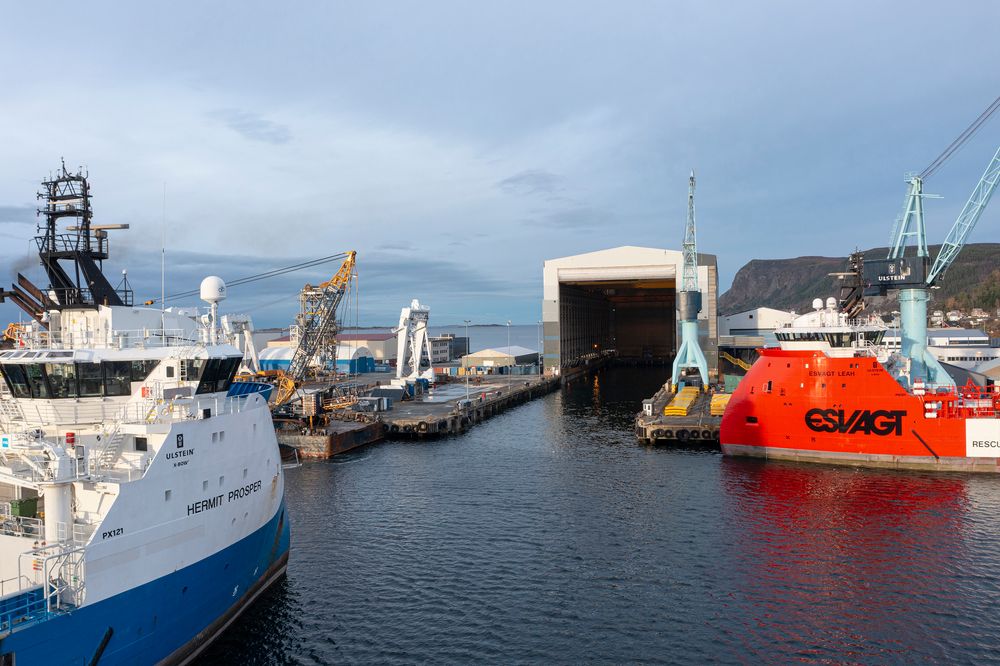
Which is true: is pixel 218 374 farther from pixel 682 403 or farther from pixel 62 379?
pixel 682 403

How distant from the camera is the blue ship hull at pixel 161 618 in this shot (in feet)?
42.5

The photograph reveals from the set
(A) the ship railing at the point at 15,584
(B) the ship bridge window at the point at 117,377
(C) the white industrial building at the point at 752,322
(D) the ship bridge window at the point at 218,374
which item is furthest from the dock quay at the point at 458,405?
(A) the ship railing at the point at 15,584

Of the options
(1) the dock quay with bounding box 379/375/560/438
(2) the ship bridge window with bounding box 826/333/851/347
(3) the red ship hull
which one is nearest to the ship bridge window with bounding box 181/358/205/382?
(3) the red ship hull

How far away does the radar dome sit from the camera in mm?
24906

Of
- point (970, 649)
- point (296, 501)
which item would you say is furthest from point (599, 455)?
point (970, 649)

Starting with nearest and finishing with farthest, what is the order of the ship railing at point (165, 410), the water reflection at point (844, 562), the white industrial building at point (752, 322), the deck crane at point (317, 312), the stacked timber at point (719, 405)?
the ship railing at point (165, 410) → the water reflection at point (844, 562) → the stacked timber at point (719, 405) → the deck crane at point (317, 312) → the white industrial building at point (752, 322)

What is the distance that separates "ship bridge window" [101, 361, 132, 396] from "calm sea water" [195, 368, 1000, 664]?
26.2ft

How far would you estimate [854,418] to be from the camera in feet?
129

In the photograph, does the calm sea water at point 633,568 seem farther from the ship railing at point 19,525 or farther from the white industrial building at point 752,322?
the white industrial building at point 752,322

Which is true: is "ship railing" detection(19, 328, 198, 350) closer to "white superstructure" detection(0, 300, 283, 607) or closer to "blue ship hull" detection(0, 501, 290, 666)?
"white superstructure" detection(0, 300, 283, 607)

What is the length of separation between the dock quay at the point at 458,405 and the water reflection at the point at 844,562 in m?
26.1

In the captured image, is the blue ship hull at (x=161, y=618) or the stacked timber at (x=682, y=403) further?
the stacked timber at (x=682, y=403)

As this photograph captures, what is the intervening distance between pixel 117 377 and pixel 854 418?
39.4 meters

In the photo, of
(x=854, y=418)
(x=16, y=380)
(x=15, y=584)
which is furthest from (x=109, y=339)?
(x=854, y=418)
